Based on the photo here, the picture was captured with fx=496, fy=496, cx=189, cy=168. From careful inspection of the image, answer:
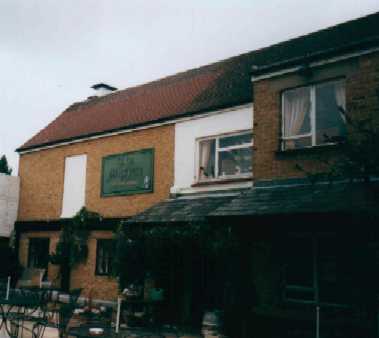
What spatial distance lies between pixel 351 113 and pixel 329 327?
4.40 metres

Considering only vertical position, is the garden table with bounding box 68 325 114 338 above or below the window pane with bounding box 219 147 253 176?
below

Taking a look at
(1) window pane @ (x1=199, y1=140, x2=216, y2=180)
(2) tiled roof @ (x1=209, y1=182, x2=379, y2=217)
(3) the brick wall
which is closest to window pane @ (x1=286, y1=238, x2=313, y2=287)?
(2) tiled roof @ (x1=209, y1=182, x2=379, y2=217)

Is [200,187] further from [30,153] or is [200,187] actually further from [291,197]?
[30,153]

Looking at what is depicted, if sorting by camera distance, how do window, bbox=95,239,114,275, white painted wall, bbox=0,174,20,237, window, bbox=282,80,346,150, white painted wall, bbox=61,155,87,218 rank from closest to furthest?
1. window, bbox=282,80,346,150
2. window, bbox=95,239,114,275
3. white painted wall, bbox=61,155,87,218
4. white painted wall, bbox=0,174,20,237

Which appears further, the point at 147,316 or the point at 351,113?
the point at 147,316

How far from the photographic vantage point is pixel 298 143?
38.0 feet

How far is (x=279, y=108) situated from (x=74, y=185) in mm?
9520

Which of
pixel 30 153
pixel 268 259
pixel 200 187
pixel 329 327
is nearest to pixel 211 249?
pixel 268 259

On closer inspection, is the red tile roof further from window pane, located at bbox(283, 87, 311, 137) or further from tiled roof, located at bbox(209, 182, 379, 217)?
tiled roof, located at bbox(209, 182, 379, 217)

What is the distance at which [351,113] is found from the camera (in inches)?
413

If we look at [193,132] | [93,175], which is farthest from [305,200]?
[93,175]

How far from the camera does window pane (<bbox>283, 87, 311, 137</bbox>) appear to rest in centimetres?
1160

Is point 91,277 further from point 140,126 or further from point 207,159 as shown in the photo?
point 207,159

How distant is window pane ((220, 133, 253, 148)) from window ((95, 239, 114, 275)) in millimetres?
5305
